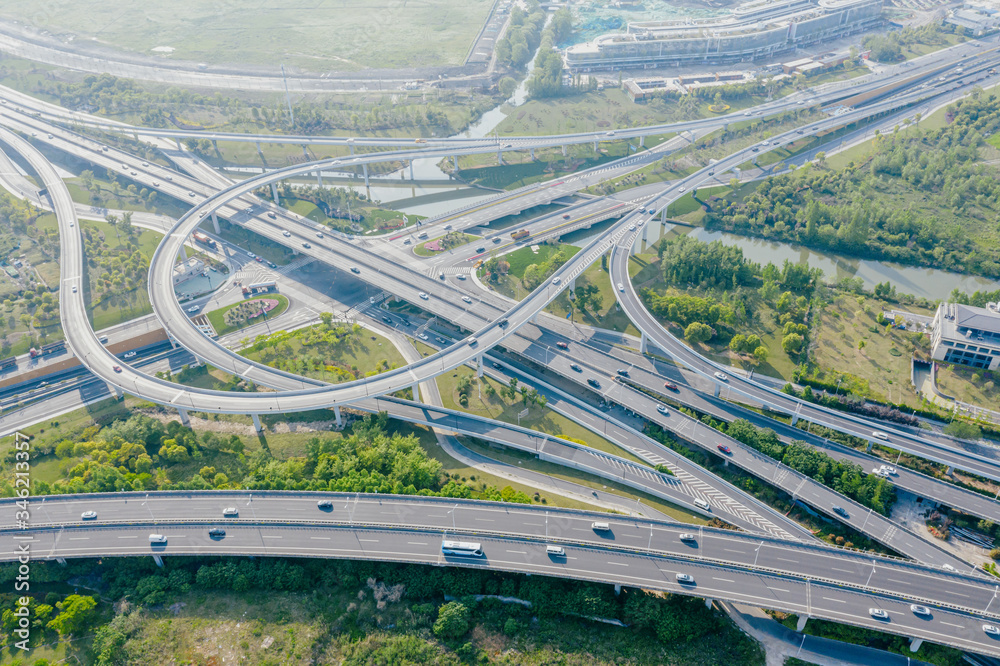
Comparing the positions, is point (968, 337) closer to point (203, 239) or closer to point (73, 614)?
point (73, 614)

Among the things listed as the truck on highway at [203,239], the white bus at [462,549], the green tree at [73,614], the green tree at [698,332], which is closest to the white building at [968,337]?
the green tree at [698,332]

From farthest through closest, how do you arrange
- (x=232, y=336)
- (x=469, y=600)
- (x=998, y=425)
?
(x=232, y=336)
(x=998, y=425)
(x=469, y=600)

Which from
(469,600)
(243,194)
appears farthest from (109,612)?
(243,194)

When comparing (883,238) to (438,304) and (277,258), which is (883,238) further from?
(277,258)

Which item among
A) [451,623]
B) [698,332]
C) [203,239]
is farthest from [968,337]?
[203,239]

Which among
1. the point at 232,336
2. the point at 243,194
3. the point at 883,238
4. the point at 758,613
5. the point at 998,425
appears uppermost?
the point at 243,194

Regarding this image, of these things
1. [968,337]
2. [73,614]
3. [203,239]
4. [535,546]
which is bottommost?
[73,614]

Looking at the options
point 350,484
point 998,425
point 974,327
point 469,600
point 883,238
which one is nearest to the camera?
point 469,600

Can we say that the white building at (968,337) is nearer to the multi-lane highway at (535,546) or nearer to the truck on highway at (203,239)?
the multi-lane highway at (535,546)
